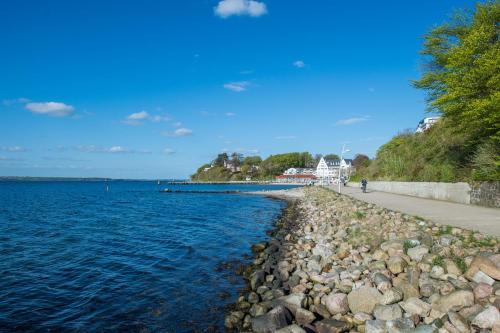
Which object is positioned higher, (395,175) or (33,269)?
(395,175)

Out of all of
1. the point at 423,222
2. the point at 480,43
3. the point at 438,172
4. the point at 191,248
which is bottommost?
the point at 191,248

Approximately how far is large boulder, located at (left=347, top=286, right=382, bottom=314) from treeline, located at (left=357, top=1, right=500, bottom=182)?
12.1 metres

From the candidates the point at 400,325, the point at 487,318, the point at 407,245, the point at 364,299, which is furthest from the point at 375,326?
the point at 407,245

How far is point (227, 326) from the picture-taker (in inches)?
286

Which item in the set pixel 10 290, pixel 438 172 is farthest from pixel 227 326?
pixel 438 172

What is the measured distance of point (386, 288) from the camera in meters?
7.21

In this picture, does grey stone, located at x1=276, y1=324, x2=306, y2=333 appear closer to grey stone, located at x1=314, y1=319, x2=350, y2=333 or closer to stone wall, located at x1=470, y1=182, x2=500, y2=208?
grey stone, located at x1=314, y1=319, x2=350, y2=333

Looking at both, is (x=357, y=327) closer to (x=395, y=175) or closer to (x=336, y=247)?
(x=336, y=247)

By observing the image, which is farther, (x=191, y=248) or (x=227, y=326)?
(x=191, y=248)

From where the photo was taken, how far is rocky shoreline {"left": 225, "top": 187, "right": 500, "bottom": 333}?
5.86m

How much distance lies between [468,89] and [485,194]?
17.5ft

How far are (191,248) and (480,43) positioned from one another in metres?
17.7

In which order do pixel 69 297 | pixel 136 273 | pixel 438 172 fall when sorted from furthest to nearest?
pixel 438 172 < pixel 136 273 < pixel 69 297

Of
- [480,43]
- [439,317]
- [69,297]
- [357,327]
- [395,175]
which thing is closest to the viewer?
[439,317]
